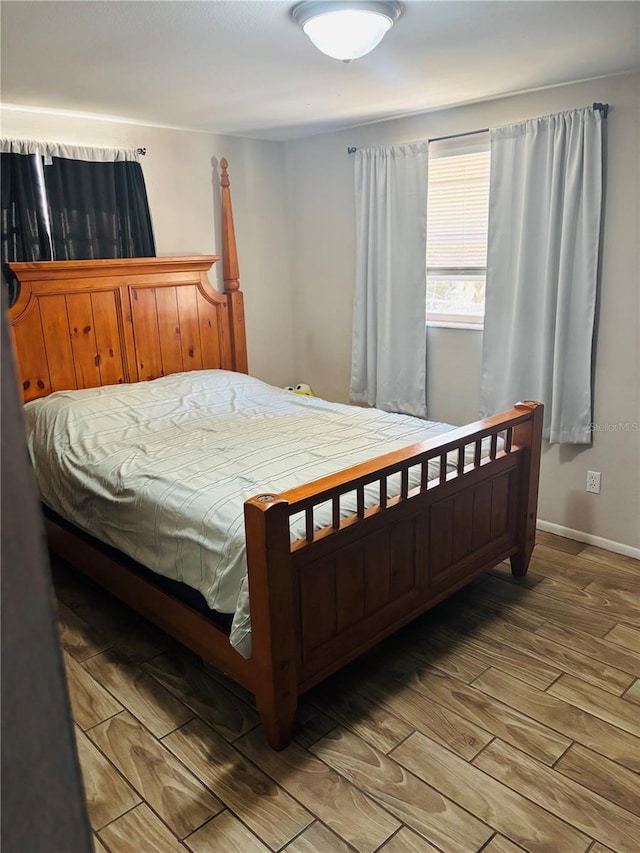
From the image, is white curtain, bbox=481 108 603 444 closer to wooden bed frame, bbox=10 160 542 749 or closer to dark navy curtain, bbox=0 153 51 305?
wooden bed frame, bbox=10 160 542 749

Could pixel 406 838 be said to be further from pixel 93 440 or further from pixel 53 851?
pixel 93 440

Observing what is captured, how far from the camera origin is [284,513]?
187cm

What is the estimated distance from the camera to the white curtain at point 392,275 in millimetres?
3727

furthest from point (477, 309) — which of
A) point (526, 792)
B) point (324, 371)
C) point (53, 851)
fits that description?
point (53, 851)

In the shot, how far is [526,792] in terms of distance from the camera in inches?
73.1

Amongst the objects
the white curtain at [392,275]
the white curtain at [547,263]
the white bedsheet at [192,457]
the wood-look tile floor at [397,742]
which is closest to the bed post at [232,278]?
the white bedsheet at [192,457]

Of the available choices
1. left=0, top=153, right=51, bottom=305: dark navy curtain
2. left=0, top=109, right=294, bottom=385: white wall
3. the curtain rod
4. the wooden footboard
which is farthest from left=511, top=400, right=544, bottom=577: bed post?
left=0, top=153, right=51, bottom=305: dark navy curtain

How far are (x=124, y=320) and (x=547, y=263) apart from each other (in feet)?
7.57

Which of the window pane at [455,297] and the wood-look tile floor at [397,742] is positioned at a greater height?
the window pane at [455,297]

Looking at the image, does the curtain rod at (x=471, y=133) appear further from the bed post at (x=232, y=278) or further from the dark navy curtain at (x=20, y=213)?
the dark navy curtain at (x=20, y=213)

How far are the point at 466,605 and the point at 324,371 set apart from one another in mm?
2173

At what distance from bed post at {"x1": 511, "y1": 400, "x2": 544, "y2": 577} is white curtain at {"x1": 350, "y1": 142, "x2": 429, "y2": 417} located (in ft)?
3.66

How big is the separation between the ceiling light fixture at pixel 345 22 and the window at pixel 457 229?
5.07ft

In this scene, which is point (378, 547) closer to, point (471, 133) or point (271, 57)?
point (271, 57)
